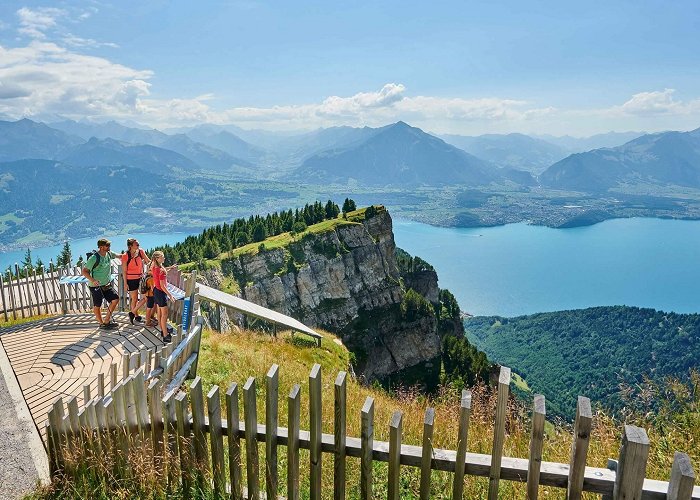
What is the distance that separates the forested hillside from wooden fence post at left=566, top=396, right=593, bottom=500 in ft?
360

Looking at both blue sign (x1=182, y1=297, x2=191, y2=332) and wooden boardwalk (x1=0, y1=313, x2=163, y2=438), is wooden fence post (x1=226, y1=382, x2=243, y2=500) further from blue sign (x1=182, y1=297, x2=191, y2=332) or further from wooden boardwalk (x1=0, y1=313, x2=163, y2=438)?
blue sign (x1=182, y1=297, x2=191, y2=332)

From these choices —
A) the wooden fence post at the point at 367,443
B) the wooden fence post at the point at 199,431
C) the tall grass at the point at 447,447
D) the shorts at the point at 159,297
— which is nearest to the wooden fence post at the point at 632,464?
the tall grass at the point at 447,447

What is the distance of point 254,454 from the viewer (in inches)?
186

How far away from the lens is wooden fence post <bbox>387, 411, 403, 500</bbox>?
157 inches

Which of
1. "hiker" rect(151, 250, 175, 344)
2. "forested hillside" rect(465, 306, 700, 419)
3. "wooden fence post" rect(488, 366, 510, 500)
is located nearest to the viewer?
"wooden fence post" rect(488, 366, 510, 500)

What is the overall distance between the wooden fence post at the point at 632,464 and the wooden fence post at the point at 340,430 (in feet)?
7.03

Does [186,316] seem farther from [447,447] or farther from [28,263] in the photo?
[28,263]

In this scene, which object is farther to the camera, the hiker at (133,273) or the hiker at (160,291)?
the hiker at (133,273)

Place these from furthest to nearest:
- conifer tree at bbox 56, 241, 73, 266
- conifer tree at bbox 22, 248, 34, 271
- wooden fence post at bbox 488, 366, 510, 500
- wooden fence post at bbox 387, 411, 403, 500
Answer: conifer tree at bbox 22, 248, 34, 271
conifer tree at bbox 56, 241, 73, 266
wooden fence post at bbox 387, 411, 403, 500
wooden fence post at bbox 488, 366, 510, 500

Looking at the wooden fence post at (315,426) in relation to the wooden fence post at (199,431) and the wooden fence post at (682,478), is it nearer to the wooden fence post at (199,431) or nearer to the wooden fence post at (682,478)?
the wooden fence post at (199,431)

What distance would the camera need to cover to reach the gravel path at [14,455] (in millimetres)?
6160

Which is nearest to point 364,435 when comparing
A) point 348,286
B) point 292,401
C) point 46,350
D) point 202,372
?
point 292,401

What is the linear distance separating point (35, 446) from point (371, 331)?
206 ft

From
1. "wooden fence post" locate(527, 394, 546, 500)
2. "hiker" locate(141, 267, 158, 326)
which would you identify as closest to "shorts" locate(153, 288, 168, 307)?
"hiker" locate(141, 267, 158, 326)
